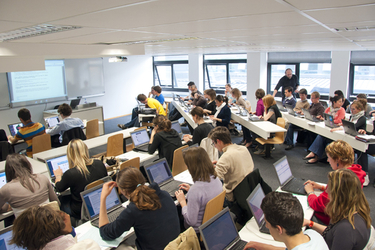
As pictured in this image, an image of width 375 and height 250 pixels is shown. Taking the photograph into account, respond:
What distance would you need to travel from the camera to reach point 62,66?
358 inches

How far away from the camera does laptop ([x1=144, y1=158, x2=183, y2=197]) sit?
318cm

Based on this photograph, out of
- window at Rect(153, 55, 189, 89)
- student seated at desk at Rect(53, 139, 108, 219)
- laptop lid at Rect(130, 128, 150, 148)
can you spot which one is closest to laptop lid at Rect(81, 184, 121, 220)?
student seated at desk at Rect(53, 139, 108, 219)

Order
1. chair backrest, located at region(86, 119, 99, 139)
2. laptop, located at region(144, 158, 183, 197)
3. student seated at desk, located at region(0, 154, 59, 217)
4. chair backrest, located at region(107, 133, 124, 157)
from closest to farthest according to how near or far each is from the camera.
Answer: student seated at desk, located at region(0, 154, 59, 217)
laptop, located at region(144, 158, 183, 197)
chair backrest, located at region(107, 133, 124, 157)
chair backrest, located at region(86, 119, 99, 139)

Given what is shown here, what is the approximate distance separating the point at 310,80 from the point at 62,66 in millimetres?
8334

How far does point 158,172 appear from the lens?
3.28 m

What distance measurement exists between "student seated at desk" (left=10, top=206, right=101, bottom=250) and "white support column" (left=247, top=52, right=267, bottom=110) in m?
9.01

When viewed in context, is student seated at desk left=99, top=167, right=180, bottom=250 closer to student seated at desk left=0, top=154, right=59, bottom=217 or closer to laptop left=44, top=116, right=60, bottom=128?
student seated at desk left=0, top=154, right=59, bottom=217

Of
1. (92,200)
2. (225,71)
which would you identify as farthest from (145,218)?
(225,71)

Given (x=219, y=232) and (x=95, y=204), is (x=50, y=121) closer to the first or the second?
(x=95, y=204)

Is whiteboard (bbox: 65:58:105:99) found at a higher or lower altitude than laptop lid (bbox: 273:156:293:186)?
higher

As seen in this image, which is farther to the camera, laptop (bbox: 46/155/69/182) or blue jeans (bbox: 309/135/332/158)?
blue jeans (bbox: 309/135/332/158)

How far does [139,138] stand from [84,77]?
5990 millimetres

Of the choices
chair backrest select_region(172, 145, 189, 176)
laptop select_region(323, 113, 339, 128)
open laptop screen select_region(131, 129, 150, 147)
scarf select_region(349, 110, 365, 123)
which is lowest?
chair backrest select_region(172, 145, 189, 176)

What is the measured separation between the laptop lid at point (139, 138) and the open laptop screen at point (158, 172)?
1.53 metres
